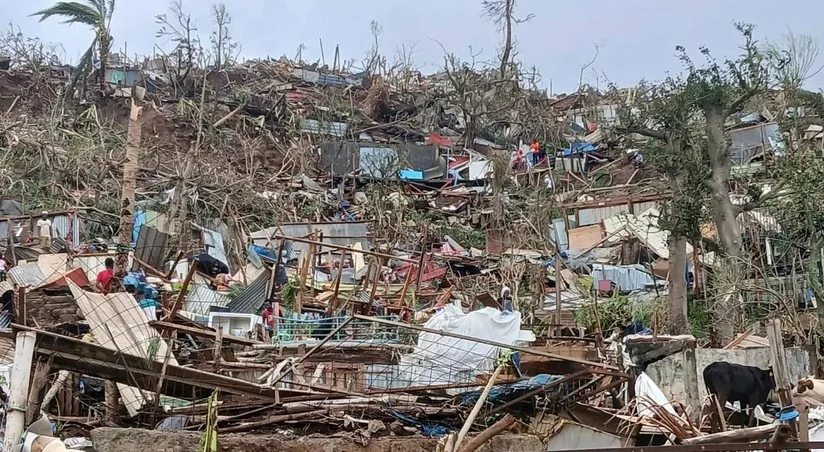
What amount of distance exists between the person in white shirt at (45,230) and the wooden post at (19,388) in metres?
11.2

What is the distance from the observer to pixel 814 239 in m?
12.9

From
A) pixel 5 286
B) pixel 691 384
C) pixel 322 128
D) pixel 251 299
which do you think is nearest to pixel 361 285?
pixel 251 299

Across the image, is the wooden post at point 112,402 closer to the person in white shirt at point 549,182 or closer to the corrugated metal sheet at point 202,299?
the corrugated metal sheet at point 202,299

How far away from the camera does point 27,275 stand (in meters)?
12.2

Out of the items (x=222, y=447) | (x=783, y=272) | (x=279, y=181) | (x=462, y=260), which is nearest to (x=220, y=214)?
(x=279, y=181)

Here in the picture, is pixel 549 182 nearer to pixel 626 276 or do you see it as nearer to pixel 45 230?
pixel 626 276

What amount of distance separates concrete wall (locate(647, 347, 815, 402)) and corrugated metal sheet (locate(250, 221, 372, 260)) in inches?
434

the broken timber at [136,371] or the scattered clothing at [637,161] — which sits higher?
the scattered clothing at [637,161]

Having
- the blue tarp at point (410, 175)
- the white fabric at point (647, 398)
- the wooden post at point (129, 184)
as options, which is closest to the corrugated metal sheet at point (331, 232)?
the blue tarp at point (410, 175)

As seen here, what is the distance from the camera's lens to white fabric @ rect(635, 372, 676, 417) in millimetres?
5395

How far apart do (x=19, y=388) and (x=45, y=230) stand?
1215 centimetres

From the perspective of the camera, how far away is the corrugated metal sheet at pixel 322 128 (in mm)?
26859

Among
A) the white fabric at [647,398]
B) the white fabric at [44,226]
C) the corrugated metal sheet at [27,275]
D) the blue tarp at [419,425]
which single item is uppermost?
the white fabric at [44,226]

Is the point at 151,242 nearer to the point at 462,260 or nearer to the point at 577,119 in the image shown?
the point at 462,260
